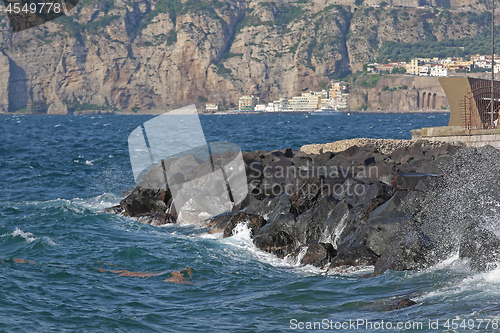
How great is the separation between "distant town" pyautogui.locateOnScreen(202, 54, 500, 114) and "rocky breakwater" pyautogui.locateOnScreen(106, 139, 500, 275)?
152539 millimetres

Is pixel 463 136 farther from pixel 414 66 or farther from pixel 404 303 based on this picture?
pixel 414 66

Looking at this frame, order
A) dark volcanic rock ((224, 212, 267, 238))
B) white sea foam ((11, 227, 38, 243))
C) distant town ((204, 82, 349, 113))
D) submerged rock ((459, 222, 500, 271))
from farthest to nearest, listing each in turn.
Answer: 1. distant town ((204, 82, 349, 113))
2. white sea foam ((11, 227, 38, 243))
3. dark volcanic rock ((224, 212, 267, 238))
4. submerged rock ((459, 222, 500, 271))

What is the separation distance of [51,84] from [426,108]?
12795cm

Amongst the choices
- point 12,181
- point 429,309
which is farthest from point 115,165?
point 429,309

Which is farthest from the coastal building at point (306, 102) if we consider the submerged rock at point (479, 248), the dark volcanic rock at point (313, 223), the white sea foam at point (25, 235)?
the submerged rock at point (479, 248)

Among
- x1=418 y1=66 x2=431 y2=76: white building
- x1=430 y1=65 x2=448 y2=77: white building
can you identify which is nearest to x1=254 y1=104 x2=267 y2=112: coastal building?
x1=418 y1=66 x2=431 y2=76: white building

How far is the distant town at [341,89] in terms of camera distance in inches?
6929

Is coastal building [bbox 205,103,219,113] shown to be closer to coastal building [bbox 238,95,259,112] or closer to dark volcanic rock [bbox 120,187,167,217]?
coastal building [bbox 238,95,259,112]

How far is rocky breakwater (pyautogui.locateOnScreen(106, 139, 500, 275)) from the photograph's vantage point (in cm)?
892

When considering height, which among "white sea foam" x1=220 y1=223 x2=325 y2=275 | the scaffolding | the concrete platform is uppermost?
the scaffolding

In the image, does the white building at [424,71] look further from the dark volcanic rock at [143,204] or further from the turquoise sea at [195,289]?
the turquoise sea at [195,289]

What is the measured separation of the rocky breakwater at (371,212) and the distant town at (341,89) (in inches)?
6005

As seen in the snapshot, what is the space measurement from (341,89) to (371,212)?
177420 mm

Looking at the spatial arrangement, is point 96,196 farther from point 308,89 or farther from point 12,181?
point 308,89
